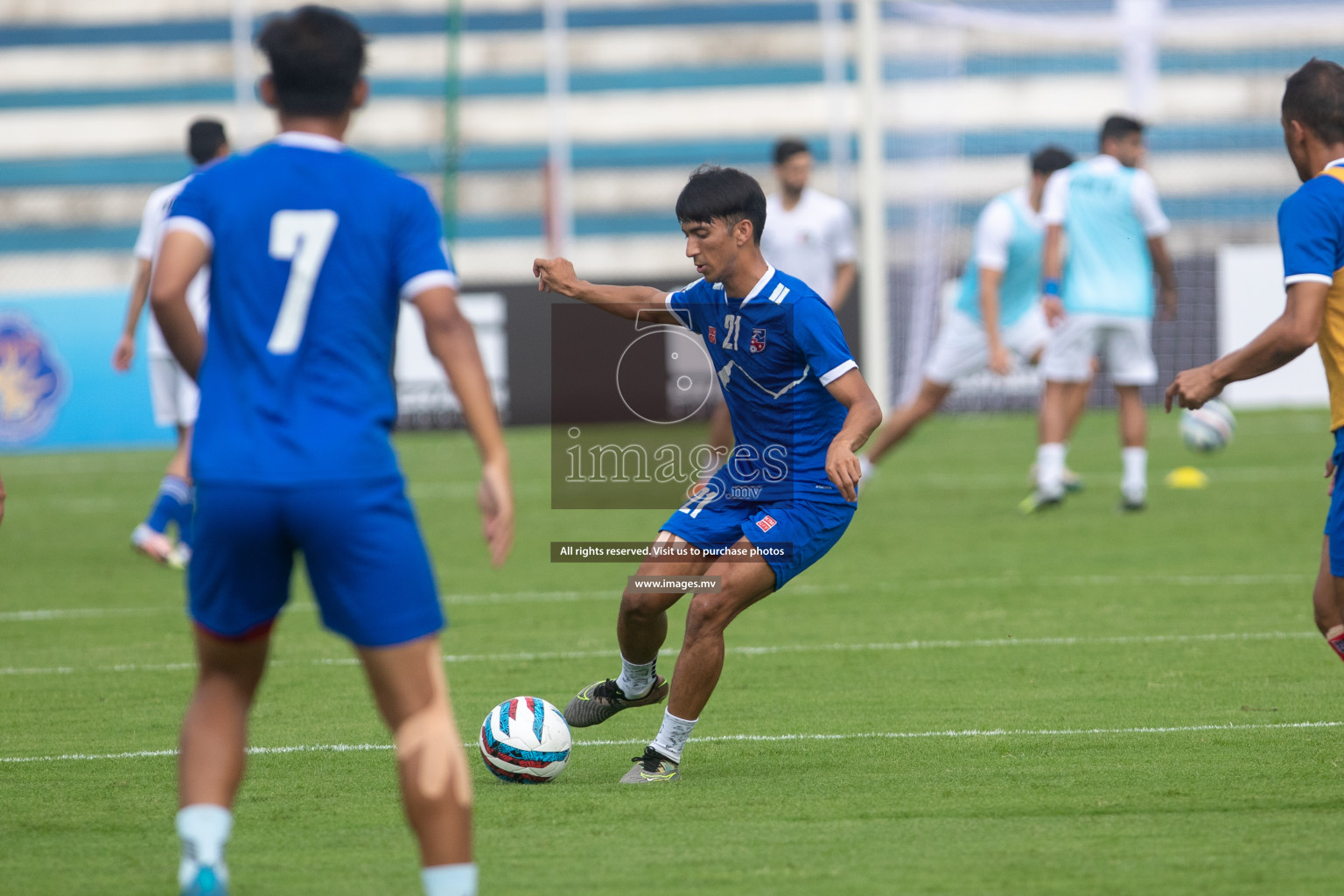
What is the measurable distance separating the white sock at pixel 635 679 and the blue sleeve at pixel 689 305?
3.54 ft

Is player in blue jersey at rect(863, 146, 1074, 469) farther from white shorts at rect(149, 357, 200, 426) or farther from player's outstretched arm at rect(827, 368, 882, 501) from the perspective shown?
player's outstretched arm at rect(827, 368, 882, 501)

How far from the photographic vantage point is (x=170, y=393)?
9.77 meters

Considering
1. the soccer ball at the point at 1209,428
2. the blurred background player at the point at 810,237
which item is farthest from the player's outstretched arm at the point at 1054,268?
the soccer ball at the point at 1209,428

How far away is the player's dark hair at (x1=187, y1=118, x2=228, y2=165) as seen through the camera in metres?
9.30

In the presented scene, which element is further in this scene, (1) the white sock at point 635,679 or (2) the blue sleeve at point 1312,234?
(1) the white sock at point 635,679

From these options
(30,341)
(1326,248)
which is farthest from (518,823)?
(30,341)

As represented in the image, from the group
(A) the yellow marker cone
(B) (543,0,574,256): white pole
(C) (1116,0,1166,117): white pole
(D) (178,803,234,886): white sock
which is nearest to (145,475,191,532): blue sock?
(D) (178,803,234,886): white sock

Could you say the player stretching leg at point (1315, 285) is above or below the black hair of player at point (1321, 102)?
below

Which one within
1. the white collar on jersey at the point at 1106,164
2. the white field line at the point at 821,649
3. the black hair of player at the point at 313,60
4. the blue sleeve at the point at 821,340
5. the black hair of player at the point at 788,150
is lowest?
the white field line at the point at 821,649

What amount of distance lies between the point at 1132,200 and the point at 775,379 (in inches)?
264

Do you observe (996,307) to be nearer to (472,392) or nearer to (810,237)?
(810,237)

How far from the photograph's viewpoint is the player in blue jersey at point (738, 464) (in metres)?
5.02

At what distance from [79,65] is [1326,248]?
24698 millimetres

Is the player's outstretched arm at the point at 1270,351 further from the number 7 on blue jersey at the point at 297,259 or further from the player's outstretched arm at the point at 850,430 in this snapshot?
the number 7 on blue jersey at the point at 297,259
